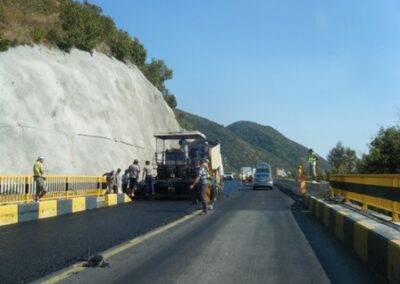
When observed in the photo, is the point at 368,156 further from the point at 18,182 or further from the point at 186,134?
the point at 18,182

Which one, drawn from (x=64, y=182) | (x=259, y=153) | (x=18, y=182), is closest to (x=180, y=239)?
(x=18, y=182)

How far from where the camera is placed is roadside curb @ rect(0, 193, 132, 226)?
1539cm

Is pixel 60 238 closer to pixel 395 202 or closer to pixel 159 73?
pixel 395 202

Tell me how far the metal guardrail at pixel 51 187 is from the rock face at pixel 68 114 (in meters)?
6.56

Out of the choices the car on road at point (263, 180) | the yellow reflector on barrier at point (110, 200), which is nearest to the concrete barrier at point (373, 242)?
the yellow reflector on barrier at point (110, 200)

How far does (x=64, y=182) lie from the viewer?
2117 cm

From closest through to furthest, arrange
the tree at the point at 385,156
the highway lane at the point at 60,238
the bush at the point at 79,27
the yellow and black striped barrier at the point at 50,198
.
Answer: the highway lane at the point at 60,238 → the yellow and black striped barrier at the point at 50,198 → the tree at the point at 385,156 → the bush at the point at 79,27

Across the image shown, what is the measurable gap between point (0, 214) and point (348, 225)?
920cm

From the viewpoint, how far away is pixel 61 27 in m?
40.9

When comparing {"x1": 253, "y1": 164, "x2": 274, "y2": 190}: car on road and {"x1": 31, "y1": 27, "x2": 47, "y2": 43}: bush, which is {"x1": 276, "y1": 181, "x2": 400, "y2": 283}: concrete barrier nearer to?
{"x1": 31, "y1": 27, "x2": 47, "y2": 43}: bush

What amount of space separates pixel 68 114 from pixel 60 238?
25015mm

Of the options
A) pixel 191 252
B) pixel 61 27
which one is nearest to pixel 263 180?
pixel 61 27

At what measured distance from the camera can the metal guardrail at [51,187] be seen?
16.9 m

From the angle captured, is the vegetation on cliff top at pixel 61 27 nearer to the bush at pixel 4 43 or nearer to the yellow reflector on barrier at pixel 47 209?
the bush at pixel 4 43
